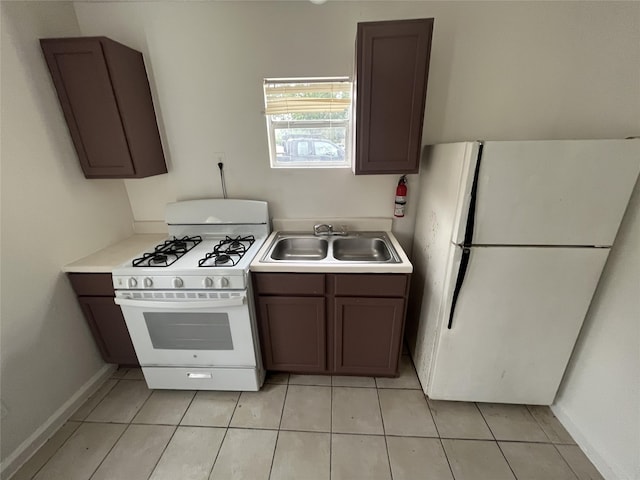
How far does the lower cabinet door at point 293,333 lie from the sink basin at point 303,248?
16.4 inches

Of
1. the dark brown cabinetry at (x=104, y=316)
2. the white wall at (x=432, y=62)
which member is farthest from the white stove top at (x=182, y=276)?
the white wall at (x=432, y=62)

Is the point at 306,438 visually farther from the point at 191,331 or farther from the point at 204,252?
the point at 204,252

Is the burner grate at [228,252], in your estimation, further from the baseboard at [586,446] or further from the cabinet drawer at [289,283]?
the baseboard at [586,446]

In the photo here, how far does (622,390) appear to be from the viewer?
4.15ft

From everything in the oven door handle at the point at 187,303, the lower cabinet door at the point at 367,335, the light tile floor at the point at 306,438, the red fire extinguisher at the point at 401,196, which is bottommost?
the light tile floor at the point at 306,438

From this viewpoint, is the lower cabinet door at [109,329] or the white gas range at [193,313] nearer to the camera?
the white gas range at [193,313]

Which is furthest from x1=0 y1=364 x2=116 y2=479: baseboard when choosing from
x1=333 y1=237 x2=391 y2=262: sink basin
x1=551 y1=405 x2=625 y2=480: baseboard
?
x1=551 y1=405 x2=625 y2=480: baseboard

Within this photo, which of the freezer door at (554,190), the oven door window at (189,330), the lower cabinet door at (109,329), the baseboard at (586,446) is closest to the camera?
the freezer door at (554,190)

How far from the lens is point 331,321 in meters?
1.68

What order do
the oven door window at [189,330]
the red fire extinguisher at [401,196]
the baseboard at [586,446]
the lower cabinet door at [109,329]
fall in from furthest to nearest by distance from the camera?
1. the red fire extinguisher at [401,196]
2. the lower cabinet door at [109,329]
3. the oven door window at [189,330]
4. the baseboard at [586,446]

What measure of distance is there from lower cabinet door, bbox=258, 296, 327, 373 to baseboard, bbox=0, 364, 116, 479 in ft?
3.90

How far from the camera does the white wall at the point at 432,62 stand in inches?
60.4

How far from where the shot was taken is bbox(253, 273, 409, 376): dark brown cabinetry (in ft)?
5.19

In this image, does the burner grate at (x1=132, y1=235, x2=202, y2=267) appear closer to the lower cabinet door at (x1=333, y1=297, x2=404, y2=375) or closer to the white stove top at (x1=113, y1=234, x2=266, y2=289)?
the white stove top at (x1=113, y1=234, x2=266, y2=289)
